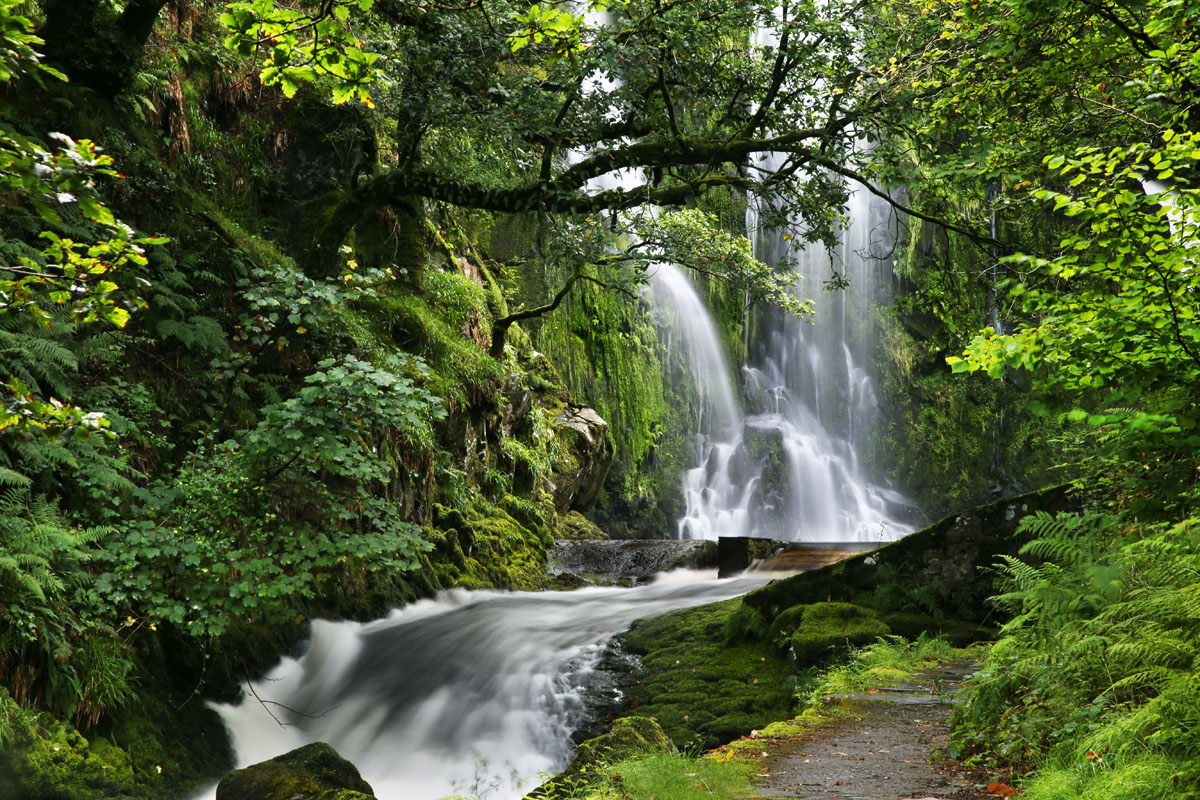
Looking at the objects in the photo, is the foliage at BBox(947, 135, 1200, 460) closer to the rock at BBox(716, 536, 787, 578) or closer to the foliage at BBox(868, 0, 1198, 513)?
the foliage at BBox(868, 0, 1198, 513)

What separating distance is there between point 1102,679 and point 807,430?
2232 centimetres

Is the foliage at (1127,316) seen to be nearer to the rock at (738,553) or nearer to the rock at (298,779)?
the rock at (298,779)

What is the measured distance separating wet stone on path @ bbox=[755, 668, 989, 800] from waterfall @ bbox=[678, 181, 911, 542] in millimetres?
14567

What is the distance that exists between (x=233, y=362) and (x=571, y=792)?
186 inches

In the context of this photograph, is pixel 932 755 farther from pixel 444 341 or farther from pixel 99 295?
pixel 444 341

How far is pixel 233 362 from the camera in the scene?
21.7 feet

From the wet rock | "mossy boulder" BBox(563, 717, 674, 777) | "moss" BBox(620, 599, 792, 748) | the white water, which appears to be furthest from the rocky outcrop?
the wet rock

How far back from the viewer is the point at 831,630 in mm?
7148

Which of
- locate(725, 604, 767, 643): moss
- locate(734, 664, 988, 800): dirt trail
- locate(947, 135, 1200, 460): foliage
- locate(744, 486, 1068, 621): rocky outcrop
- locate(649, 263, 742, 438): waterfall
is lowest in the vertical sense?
locate(725, 604, 767, 643): moss

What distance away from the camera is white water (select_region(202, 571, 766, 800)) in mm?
6188

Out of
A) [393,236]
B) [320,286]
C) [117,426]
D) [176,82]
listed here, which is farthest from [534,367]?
[117,426]

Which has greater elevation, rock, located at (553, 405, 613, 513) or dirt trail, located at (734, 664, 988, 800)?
rock, located at (553, 405, 613, 513)

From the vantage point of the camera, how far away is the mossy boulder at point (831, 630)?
6.92m

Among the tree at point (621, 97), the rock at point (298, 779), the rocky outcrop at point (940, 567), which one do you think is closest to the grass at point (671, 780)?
the rock at point (298, 779)
